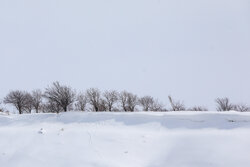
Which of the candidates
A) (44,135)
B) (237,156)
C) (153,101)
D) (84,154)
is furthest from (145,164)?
(153,101)

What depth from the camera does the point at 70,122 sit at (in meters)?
7.30

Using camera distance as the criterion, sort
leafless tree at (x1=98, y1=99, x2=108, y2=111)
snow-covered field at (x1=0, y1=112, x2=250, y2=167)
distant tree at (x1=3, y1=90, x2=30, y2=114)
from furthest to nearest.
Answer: distant tree at (x1=3, y1=90, x2=30, y2=114), leafless tree at (x1=98, y1=99, x2=108, y2=111), snow-covered field at (x1=0, y1=112, x2=250, y2=167)

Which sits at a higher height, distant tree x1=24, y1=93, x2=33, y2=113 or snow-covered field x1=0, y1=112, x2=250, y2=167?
distant tree x1=24, y1=93, x2=33, y2=113

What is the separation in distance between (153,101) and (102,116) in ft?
97.3

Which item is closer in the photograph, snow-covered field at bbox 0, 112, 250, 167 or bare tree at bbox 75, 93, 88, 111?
snow-covered field at bbox 0, 112, 250, 167

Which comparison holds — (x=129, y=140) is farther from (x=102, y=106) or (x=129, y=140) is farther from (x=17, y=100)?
(x=17, y=100)

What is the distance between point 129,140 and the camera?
595 cm

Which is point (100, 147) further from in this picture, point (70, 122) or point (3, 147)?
point (3, 147)

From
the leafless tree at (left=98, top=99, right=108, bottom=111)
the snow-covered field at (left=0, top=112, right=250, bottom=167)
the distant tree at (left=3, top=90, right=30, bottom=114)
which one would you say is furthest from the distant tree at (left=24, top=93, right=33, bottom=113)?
the snow-covered field at (left=0, top=112, right=250, bottom=167)

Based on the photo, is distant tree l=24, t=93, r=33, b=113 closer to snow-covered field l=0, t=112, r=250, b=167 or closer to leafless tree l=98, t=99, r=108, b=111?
leafless tree l=98, t=99, r=108, b=111

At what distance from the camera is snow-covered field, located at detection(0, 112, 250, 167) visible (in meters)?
5.05

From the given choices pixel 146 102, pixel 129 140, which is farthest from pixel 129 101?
pixel 129 140

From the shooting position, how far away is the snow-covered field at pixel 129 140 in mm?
5055

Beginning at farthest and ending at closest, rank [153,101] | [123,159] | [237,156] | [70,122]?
[153,101] → [70,122] → [123,159] → [237,156]
